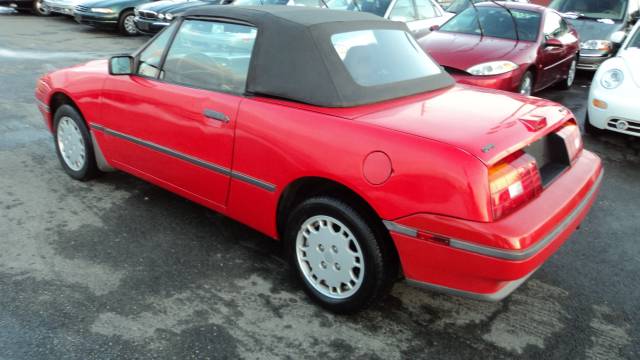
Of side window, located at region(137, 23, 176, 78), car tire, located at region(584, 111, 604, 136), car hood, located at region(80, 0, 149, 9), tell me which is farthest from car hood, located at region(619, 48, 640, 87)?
car hood, located at region(80, 0, 149, 9)

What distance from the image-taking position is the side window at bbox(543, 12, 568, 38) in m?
7.58

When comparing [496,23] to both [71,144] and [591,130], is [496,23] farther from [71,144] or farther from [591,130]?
[71,144]

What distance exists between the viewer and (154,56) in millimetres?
3717

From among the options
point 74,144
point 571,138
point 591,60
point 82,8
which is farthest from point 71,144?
point 82,8

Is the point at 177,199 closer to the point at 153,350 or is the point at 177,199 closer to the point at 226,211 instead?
the point at 226,211

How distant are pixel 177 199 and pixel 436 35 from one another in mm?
4692

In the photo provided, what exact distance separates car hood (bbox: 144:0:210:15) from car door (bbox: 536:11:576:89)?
23.3 feet

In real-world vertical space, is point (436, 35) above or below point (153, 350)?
above

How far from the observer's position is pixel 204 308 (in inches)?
115

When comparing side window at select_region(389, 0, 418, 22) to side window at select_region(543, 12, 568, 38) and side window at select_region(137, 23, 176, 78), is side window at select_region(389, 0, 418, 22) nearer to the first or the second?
side window at select_region(543, 12, 568, 38)

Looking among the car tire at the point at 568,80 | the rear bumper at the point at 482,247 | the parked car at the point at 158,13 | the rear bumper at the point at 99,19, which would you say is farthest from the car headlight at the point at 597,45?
the rear bumper at the point at 99,19

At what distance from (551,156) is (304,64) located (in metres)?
1.46

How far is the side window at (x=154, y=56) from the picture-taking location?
3662 mm

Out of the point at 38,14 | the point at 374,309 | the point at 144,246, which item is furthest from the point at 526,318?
the point at 38,14
